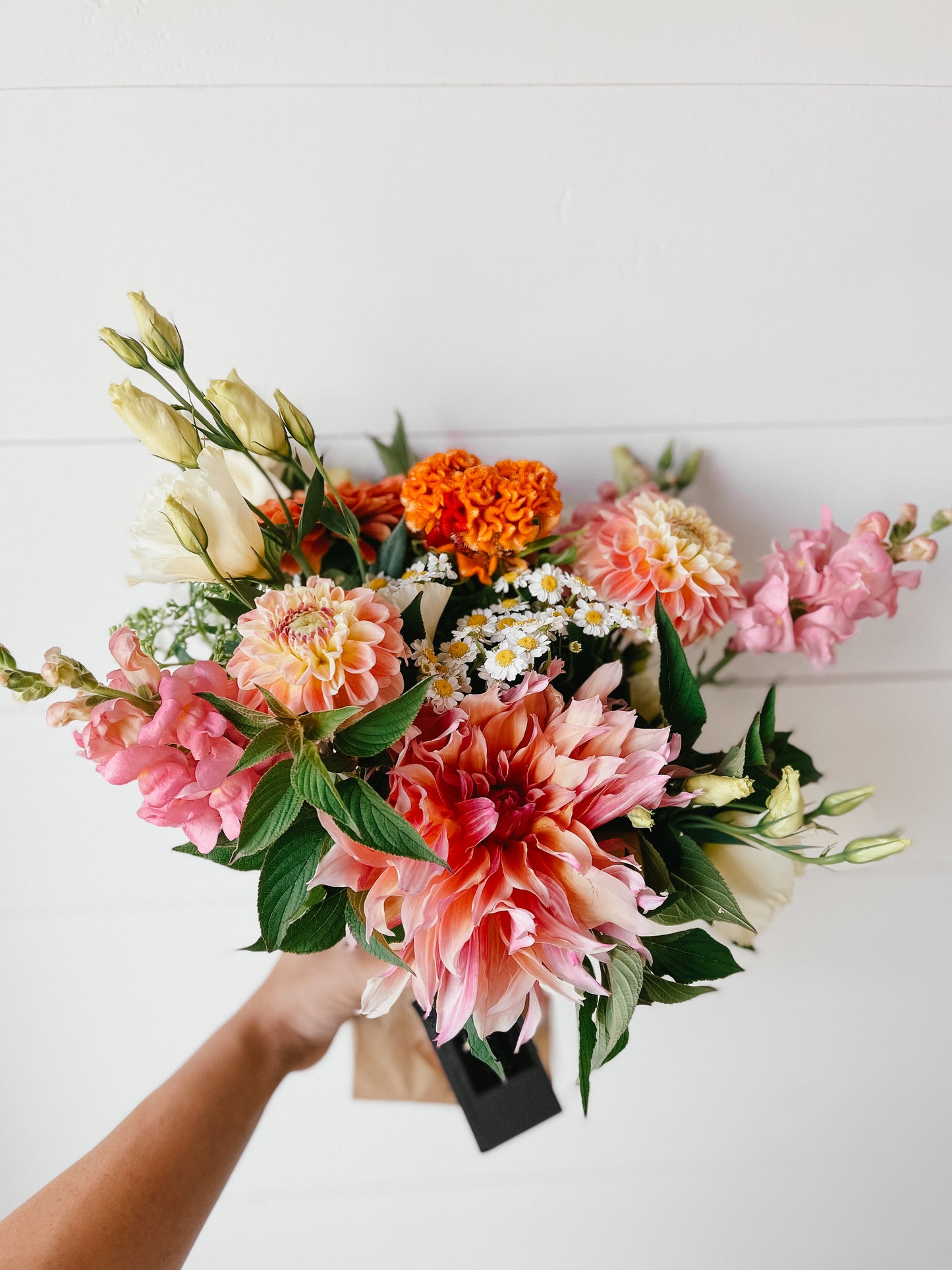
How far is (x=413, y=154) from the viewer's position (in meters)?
0.69

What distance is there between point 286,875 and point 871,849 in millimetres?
345

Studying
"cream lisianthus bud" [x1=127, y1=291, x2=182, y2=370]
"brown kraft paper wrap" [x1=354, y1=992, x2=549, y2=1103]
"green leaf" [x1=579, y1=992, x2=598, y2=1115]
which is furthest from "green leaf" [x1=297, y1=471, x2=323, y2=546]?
"brown kraft paper wrap" [x1=354, y1=992, x2=549, y2=1103]

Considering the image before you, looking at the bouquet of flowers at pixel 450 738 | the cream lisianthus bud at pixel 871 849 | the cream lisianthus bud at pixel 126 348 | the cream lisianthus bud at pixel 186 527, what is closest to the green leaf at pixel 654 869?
the bouquet of flowers at pixel 450 738

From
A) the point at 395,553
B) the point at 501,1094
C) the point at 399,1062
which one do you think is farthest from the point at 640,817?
the point at 399,1062

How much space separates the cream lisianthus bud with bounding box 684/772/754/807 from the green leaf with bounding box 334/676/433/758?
18cm

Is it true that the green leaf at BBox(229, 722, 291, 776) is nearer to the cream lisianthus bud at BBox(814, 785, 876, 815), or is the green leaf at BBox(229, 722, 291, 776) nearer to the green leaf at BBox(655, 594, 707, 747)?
the green leaf at BBox(655, 594, 707, 747)

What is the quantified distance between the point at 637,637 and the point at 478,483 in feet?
0.54

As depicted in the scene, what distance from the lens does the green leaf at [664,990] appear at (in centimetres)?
52

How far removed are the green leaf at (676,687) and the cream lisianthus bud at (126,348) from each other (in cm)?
36

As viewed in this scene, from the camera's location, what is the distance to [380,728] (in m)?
0.44

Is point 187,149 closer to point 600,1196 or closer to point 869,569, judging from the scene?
point 869,569

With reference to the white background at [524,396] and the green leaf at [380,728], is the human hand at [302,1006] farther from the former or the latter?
the green leaf at [380,728]

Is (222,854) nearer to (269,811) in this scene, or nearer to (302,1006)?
(269,811)

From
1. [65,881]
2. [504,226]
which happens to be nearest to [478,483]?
[504,226]
